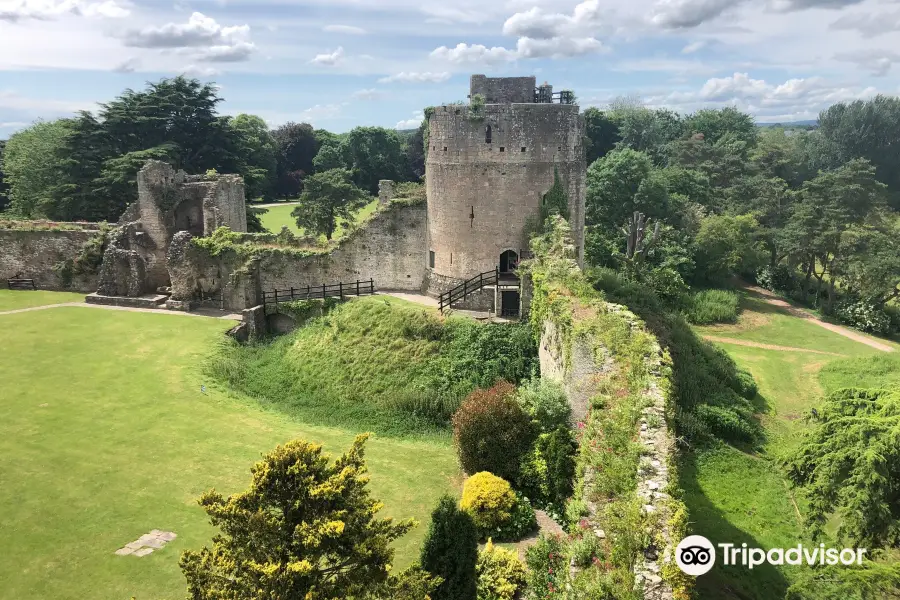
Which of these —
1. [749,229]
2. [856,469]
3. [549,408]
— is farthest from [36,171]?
[749,229]

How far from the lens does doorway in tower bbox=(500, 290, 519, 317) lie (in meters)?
21.0

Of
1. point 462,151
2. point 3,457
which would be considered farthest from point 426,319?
point 3,457

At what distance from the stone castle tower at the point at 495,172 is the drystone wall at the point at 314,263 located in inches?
91.9

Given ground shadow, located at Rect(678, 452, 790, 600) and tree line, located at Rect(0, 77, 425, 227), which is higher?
tree line, located at Rect(0, 77, 425, 227)

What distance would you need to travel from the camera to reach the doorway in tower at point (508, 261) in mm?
22094

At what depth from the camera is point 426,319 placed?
67.4ft

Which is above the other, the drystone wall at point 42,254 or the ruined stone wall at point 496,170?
the ruined stone wall at point 496,170

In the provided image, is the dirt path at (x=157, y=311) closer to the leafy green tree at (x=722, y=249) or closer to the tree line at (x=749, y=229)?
the tree line at (x=749, y=229)

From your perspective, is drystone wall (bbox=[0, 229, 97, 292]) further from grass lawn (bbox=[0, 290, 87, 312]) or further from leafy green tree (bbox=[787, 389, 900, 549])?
leafy green tree (bbox=[787, 389, 900, 549])

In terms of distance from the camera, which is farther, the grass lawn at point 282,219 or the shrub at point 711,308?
the grass lawn at point 282,219

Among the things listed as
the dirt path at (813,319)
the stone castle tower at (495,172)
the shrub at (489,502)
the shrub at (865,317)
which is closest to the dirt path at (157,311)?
the stone castle tower at (495,172)

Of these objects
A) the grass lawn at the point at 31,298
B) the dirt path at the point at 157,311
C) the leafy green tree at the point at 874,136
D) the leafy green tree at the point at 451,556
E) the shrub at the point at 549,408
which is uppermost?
the leafy green tree at the point at 874,136

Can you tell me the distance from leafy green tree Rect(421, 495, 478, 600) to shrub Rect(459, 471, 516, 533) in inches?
107

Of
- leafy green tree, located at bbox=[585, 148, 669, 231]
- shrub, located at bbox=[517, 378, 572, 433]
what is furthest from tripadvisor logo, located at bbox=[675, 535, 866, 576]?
leafy green tree, located at bbox=[585, 148, 669, 231]
